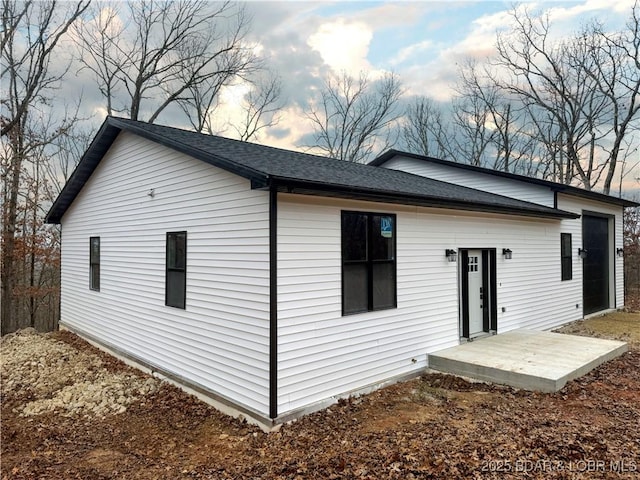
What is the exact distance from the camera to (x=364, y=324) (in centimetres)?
584

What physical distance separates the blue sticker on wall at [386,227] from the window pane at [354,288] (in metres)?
0.61

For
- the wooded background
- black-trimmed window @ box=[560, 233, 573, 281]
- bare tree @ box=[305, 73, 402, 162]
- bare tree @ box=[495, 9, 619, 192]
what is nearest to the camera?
black-trimmed window @ box=[560, 233, 573, 281]

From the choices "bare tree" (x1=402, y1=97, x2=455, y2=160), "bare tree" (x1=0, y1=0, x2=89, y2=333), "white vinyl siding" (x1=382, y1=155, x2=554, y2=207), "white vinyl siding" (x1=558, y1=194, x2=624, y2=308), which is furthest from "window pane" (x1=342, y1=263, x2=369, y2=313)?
"bare tree" (x1=402, y1=97, x2=455, y2=160)

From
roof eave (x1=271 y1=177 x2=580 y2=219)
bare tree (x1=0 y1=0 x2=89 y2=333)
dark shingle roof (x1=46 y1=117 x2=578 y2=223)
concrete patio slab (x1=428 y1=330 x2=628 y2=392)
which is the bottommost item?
concrete patio slab (x1=428 y1=330 x2=628 y2=392)

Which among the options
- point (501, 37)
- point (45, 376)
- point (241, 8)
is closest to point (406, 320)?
point (45, 376)

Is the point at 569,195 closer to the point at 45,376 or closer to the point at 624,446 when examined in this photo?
the point at 624,446

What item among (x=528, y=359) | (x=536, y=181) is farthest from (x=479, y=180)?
(x=528, y=359)

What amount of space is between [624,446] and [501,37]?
23.7 metres

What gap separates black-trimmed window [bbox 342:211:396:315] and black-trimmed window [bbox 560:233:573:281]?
21.9ft

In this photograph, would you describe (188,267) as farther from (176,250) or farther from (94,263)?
(94,263)

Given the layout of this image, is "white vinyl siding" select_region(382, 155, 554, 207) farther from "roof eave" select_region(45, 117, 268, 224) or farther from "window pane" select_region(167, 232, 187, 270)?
"window pane" select_region(167, 232, 187, 270)

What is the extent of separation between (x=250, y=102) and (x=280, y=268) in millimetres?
18574

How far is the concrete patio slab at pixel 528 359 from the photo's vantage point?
577 cm

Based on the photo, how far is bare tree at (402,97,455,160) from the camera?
26.7 m
